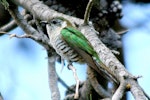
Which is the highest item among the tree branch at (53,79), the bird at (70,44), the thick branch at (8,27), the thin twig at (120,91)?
the thin twig at (120,91)

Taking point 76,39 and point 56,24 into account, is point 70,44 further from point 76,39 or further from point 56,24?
point 56,24

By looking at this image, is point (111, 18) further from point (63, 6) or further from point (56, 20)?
point (56, 20)

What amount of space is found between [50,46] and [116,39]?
0.48 meters

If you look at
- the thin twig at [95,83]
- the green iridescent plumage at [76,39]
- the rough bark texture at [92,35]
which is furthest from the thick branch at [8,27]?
the thin twig at [95,83]

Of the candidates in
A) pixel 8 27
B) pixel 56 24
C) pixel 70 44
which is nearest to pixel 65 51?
pixel 70 44

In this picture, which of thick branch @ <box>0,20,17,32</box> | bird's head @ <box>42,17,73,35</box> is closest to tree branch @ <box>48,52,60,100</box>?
bird's head @ <box>42,17,73,35</box>

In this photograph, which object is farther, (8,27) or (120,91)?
(8,27)

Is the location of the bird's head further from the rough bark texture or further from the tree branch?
the tree branch

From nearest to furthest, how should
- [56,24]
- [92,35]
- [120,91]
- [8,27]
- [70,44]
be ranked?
1. [120,91]
2. [92,35]
3. [70,44]
4. [56,24]
5. [8,27]

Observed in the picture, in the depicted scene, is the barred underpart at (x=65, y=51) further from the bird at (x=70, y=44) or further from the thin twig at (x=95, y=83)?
the thin twig at (x=95, y=83)

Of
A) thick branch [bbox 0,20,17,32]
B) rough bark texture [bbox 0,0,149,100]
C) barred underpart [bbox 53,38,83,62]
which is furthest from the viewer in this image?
thick branch [bbox 0,20,17,32]

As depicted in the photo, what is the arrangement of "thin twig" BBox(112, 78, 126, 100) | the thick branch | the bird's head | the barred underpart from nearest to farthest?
"thin twig" BBox(112, 78, 126, 100), the barred underpart, the bird's head, the thick branch

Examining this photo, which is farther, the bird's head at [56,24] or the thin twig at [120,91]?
the bird's head at [56,24]

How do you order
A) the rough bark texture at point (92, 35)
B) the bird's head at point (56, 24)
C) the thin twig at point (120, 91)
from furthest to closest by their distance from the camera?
the bird's head at point (56, 24), the rough bark texture at point (92, 35), the thin twig at point (120, 91)
